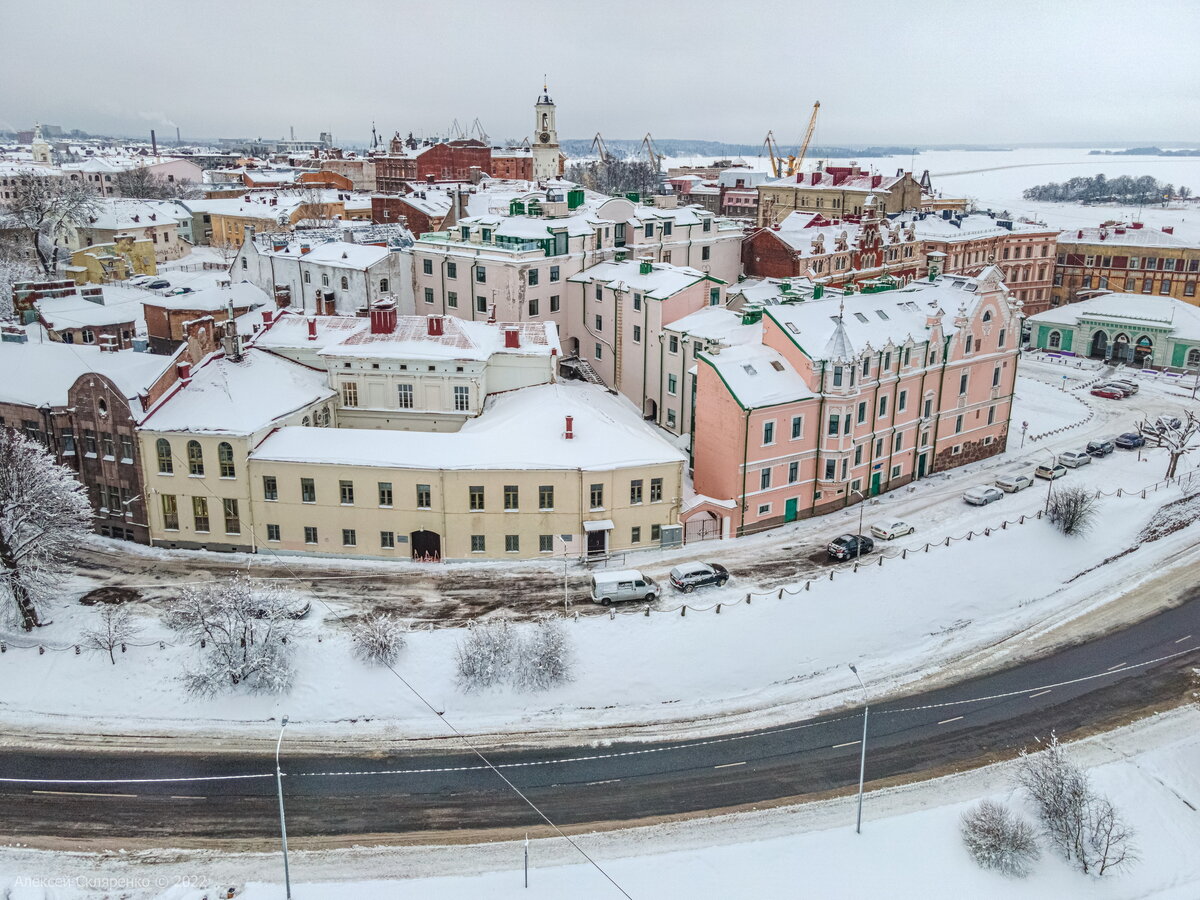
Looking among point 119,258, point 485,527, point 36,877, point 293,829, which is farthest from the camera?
point 119,258

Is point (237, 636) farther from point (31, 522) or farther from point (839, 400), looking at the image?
point (839, 400)

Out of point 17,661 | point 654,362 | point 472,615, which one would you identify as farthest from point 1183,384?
point 17,661

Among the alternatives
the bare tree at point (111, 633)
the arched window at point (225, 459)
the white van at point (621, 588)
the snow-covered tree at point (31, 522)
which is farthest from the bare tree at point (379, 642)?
the snow-covered tree at point (31, 522)

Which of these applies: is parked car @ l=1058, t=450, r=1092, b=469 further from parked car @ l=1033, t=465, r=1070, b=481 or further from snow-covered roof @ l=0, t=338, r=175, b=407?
snow-covered roof @ l=0, t=338, r=175, b=407

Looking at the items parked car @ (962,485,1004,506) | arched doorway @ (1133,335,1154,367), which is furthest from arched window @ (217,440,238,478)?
arched doorway @ (1133,335,1154,367)

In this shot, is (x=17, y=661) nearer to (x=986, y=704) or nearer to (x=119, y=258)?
(x=986, y=704)

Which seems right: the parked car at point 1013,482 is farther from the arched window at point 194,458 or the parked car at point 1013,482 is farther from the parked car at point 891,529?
the arched window at point 194,458

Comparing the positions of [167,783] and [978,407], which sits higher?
[978,407]
